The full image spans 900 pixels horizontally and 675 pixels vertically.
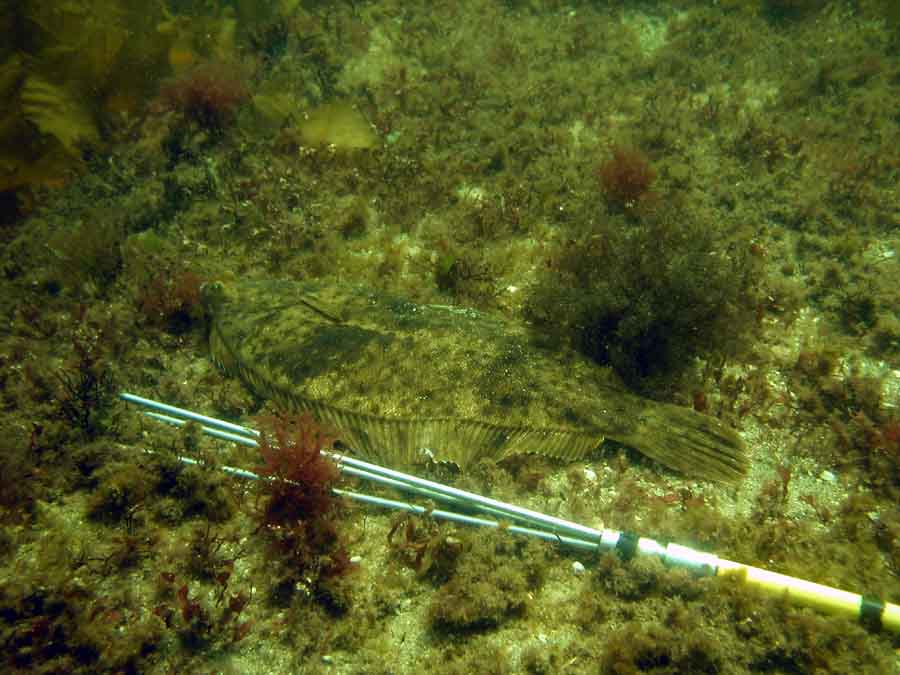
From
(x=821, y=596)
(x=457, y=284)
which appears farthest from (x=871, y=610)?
(x=457, y=284)

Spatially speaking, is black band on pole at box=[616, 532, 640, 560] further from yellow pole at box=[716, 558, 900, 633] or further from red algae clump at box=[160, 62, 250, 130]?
red algae clump at box=[160, 62, 250, 130]

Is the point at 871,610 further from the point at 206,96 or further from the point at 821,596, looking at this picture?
the point at 206,96

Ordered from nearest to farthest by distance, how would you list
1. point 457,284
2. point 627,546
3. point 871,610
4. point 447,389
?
point 871,610
point 627,546
point 447,389
point 457,284

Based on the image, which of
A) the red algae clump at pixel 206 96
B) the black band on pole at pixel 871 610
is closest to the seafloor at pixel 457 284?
the red algae clump at pixel 206 96

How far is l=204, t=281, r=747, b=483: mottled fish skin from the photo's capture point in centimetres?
365

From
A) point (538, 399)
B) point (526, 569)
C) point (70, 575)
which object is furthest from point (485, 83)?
point (70, 575)

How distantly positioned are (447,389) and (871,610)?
274cm

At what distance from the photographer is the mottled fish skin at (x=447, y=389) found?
3.65 meters

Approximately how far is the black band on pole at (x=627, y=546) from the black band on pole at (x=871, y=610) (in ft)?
3.62

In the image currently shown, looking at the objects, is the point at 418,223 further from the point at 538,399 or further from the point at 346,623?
the point at 346,623

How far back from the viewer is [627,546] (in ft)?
9.93

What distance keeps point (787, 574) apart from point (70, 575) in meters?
4.41

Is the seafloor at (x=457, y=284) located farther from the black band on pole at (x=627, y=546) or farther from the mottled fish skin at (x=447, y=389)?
the mottled fish skin at (x=447, y=389)

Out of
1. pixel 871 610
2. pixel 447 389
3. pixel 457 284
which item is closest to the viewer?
pixel 871 610
